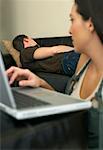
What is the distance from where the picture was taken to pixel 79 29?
123 cm

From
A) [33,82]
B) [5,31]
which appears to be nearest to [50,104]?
[33,82]

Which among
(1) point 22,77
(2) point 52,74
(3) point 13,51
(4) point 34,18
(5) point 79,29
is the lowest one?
(2) point 52,74

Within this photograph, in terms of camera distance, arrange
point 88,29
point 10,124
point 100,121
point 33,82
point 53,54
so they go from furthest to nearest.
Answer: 1. point 53,54
2. point 88,29
3. point 33,82
4. point 100,121
5. point 10,124

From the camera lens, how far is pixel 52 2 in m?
3.09

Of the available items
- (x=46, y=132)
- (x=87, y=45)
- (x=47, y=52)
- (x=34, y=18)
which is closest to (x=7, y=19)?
(x=34, y=18)

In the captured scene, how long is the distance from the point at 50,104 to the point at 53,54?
1532 mm

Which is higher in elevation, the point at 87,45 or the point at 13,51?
the point at 87,45

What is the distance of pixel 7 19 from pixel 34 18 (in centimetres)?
26

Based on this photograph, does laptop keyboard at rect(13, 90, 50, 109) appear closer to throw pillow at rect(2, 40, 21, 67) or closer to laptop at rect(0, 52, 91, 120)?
laptop at rect(0, 52, 91, 120)

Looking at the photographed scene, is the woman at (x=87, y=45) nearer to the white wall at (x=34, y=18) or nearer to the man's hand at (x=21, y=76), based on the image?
the man's hand at (x=21, y=76)

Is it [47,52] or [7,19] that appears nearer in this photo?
[47,52]

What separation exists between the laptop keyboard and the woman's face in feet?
1.29

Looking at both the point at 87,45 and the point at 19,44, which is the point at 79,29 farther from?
the point at 19,44

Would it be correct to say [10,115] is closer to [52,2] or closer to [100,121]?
[100,121]
